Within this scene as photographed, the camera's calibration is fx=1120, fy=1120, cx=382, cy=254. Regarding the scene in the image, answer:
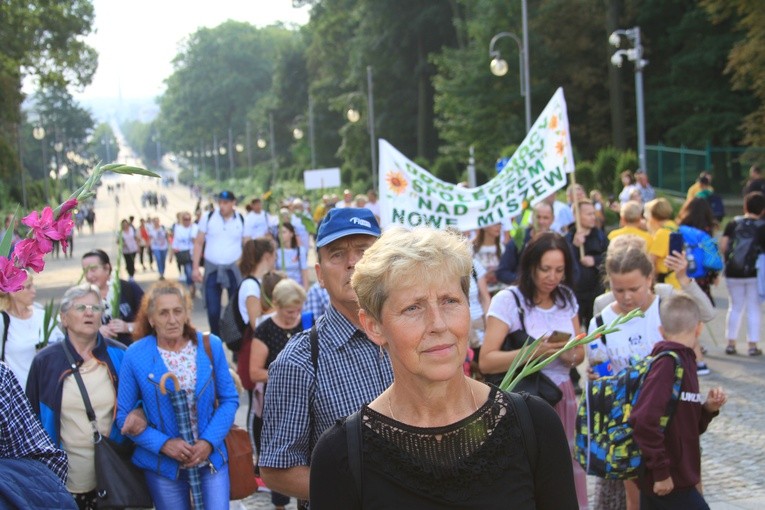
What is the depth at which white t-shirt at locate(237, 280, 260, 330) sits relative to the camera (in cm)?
832

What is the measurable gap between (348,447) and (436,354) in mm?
287

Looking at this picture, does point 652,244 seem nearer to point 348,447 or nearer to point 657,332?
point 657,332

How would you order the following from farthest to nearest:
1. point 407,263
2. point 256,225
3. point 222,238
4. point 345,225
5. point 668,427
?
1. point 256,225
2. point 222,238
3. point 668,427
4. point 345,225
5. point 407,263

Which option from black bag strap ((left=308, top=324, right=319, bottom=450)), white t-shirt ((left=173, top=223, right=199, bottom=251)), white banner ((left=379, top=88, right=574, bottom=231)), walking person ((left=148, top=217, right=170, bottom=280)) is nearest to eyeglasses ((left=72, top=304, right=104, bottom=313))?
black bag strap ((left=308, top=324, right=319, bottom=450))

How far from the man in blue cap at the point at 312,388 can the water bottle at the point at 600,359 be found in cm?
272

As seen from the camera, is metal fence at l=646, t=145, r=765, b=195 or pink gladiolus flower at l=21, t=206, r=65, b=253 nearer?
pink gladiolus flower at l=21, t=206, r=65, b=253

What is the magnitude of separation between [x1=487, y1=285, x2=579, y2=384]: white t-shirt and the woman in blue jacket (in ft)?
4.68

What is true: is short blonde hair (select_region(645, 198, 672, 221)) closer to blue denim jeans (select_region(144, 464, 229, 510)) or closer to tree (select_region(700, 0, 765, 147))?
blue denim jeans (select_region(144, 464, 229, 510))

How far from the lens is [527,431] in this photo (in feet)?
8.14

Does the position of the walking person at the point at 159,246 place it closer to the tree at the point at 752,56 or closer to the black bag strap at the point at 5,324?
the tree at the point at 752,56

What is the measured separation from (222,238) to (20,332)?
23.0ft

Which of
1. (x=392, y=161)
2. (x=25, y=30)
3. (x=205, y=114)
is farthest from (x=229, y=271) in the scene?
(x=205, y=114)

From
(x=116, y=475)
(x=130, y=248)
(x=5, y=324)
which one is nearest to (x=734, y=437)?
(x=116, y=475)

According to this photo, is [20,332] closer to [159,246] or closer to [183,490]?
[183,490]
